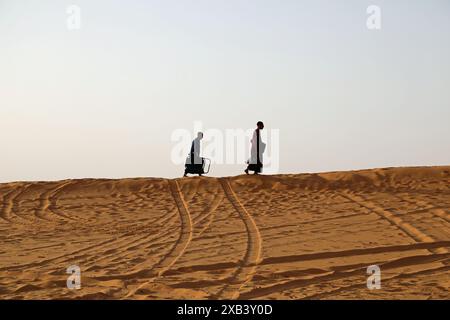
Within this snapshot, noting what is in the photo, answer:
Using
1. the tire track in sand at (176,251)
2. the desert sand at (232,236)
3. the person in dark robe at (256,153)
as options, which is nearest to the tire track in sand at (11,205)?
the desert sand at (232,236)

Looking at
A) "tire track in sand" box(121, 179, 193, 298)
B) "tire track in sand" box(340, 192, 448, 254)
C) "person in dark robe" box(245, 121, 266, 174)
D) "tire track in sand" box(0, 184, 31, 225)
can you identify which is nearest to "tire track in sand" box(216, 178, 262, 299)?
"tire track in sand" box(121, 179, 193, 298)

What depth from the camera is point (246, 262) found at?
9.97 metres

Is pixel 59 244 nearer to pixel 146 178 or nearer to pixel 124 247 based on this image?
pixel 124 247

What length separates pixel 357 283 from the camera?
8.44 meters

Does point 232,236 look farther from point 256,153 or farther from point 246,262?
point 256,153

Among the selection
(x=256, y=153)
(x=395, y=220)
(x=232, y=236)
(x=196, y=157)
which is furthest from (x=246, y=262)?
(x=196, y=157)

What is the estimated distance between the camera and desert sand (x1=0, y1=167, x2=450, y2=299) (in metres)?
8.45

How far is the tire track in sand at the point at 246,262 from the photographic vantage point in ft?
26.6

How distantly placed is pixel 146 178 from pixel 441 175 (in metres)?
9.99

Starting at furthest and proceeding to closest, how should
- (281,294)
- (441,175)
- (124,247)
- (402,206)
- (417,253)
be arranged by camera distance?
(441,175) → (402,206) → (124,247) → (417,253) → (281,294)

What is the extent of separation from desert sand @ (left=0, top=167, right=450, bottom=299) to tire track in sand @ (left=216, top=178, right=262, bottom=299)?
0.8 inches

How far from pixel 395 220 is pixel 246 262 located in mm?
5204

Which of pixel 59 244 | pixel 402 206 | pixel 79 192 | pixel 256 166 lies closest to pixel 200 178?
pixel 256 166

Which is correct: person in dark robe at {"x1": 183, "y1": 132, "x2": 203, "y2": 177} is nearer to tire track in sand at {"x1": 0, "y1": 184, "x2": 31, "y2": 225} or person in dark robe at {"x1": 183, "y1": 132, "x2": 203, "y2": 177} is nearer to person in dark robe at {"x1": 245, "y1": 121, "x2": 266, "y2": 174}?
person in dark robe at {"x1": 245, "y1": 121, "x2": 266, "y2": 174}
